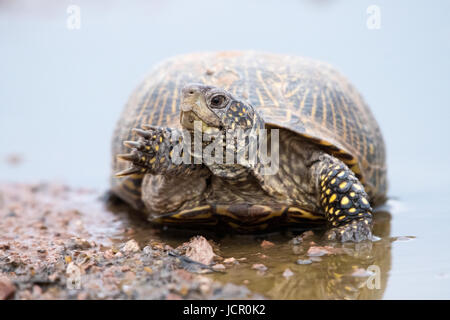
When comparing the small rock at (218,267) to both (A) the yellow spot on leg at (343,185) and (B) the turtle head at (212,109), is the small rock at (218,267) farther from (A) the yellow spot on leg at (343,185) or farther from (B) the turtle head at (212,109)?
(A) the yellow spot on leg at (343,185)

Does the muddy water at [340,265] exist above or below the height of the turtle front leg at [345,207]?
below

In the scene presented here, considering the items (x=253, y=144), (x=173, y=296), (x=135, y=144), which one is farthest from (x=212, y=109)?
(x=173, y=296)

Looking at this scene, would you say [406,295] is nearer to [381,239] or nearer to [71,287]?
[381,239]

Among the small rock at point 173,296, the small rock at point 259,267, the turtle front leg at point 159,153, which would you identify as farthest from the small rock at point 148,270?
the turtle front leg at point 159,153

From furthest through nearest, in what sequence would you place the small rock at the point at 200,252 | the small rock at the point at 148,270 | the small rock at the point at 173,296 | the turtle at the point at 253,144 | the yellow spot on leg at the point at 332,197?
the yellow spot on leg at the point at 332,197 < the turtle at the point at 253,144 < the small rock at the point at 200,252 < the small rock at the point at 148,270 < the small rock at the point at 173,296

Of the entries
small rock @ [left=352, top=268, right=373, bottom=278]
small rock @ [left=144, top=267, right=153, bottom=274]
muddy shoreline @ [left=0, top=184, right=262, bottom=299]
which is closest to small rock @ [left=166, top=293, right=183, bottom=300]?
muddy shoreline @ [left=0, top=184, right=262, bottom=299]

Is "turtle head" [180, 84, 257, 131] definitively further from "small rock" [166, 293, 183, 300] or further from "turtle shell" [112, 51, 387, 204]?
"small rock" [166, 293, 183, 300]
